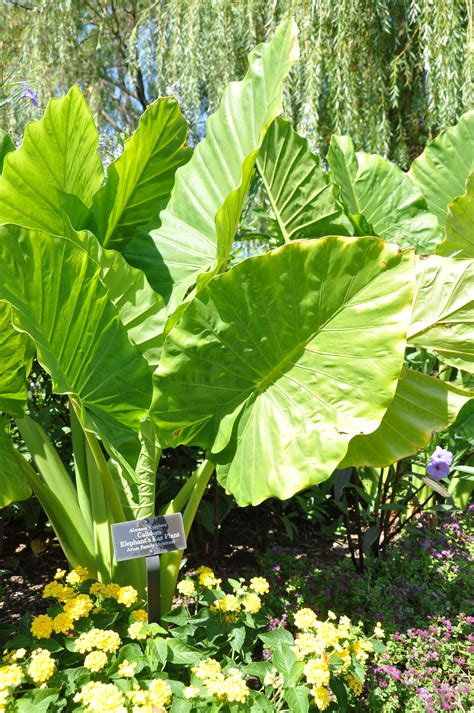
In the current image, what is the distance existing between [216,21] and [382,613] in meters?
4.00

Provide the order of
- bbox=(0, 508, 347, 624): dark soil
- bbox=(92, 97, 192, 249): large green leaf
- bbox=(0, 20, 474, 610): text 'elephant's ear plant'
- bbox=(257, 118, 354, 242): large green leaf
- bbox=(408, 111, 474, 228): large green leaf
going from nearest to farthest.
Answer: bbox=(0, 20, 474, 610): text 'elephant's ear plant' < bbox=(257, 118, 354, 242): large green leaf < bbox=(92, 97, 192, 249): large green leaf < bbox=(0, 508, 347, 624): dark soil < bbox=(408, 111, 474, 228): large green leaf

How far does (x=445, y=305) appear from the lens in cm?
117

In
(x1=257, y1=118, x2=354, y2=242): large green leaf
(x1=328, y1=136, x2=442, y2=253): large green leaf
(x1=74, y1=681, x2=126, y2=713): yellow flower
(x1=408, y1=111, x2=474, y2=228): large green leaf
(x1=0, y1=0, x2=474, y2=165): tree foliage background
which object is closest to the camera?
(x1=74, y1=681, x2=126, y2=713): yellow flower

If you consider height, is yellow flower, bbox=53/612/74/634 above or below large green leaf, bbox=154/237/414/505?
below

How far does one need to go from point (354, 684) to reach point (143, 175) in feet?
4.19

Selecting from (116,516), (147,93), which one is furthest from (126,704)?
(147,93)

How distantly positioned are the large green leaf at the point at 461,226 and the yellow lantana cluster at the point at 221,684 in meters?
1.03

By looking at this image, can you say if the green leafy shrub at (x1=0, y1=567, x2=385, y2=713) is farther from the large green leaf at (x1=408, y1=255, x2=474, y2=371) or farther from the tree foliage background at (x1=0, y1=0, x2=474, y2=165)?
the tree foliage background at (x1=0, y1=0, x2=474, y2=165)

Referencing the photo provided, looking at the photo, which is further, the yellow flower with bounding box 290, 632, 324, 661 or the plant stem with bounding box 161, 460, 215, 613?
the plant stem with bounding box 161, 460, 215, 613

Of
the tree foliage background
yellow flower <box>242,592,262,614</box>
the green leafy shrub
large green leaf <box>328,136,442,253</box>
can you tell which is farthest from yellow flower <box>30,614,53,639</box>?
the tree foliage background

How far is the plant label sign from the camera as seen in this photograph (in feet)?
3.68

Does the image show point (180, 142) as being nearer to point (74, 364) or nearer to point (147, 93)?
point (74, 364)

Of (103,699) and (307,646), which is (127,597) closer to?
(103,699)

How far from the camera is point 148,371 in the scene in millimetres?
1207
